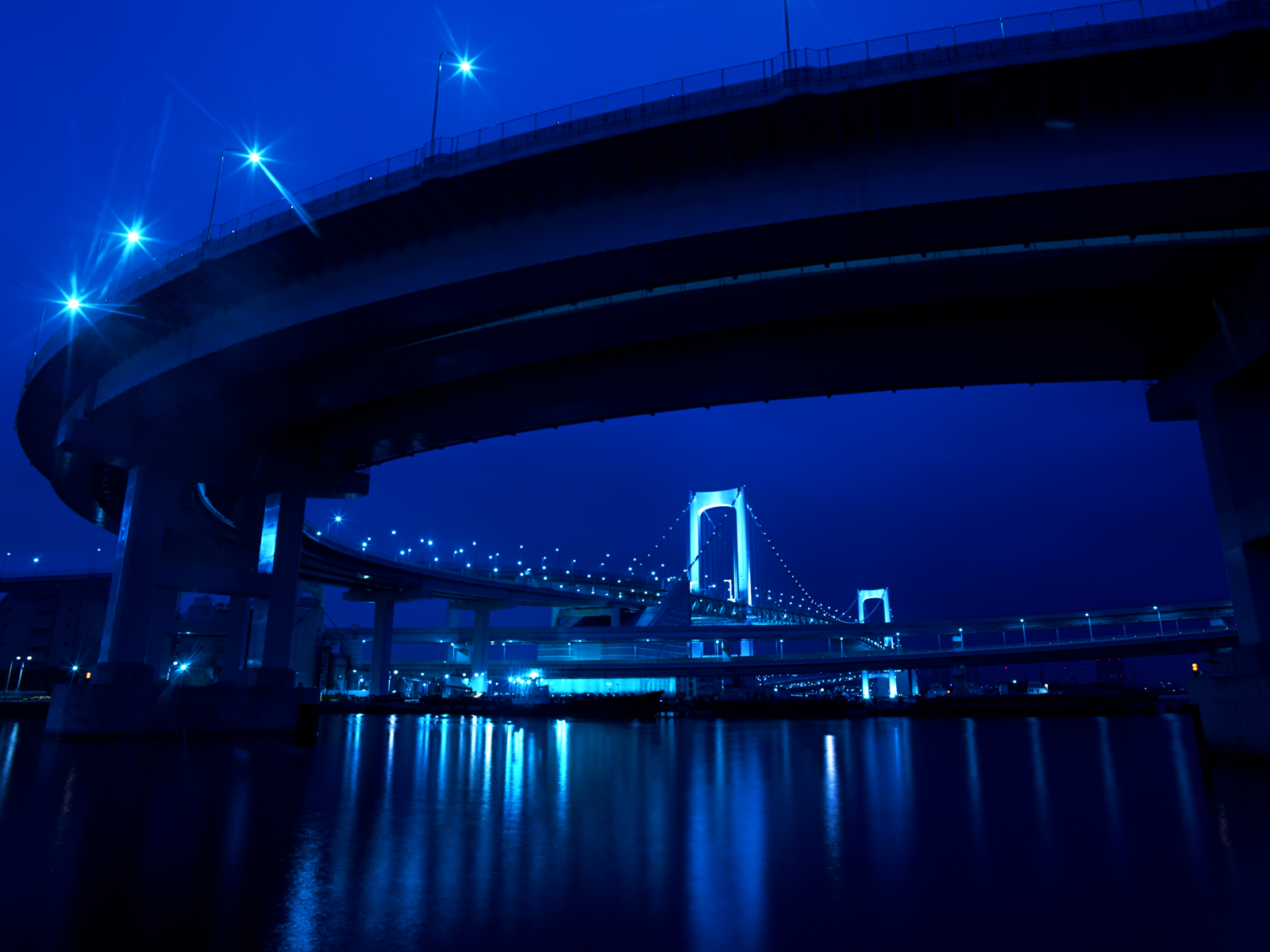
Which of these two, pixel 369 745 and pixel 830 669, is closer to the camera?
pixel 369 745

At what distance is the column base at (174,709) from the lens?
31.1 m

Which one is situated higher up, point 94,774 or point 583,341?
point 583,341

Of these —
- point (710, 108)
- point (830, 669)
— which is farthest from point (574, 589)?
point (710, 108)

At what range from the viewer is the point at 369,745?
29453 millimetres

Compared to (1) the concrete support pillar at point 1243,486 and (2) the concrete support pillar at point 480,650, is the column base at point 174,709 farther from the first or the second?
(2) the concrete support pillar at point 480,650

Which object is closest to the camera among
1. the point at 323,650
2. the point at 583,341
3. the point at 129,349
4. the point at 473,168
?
the point at 473,168

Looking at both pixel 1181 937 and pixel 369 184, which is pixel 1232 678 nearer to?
pixel 1181 937

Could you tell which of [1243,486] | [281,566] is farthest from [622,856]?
[281,566]

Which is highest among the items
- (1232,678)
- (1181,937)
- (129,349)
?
(129,349)

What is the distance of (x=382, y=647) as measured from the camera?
81062 mm

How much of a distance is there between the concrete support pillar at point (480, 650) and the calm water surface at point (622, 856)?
70153 millimetres

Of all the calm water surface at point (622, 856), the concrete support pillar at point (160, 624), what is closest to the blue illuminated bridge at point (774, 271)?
the calm water surface at point (622, 856)

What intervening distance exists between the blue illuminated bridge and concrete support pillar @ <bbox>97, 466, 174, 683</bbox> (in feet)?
0.45

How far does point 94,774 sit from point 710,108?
21.3 m
